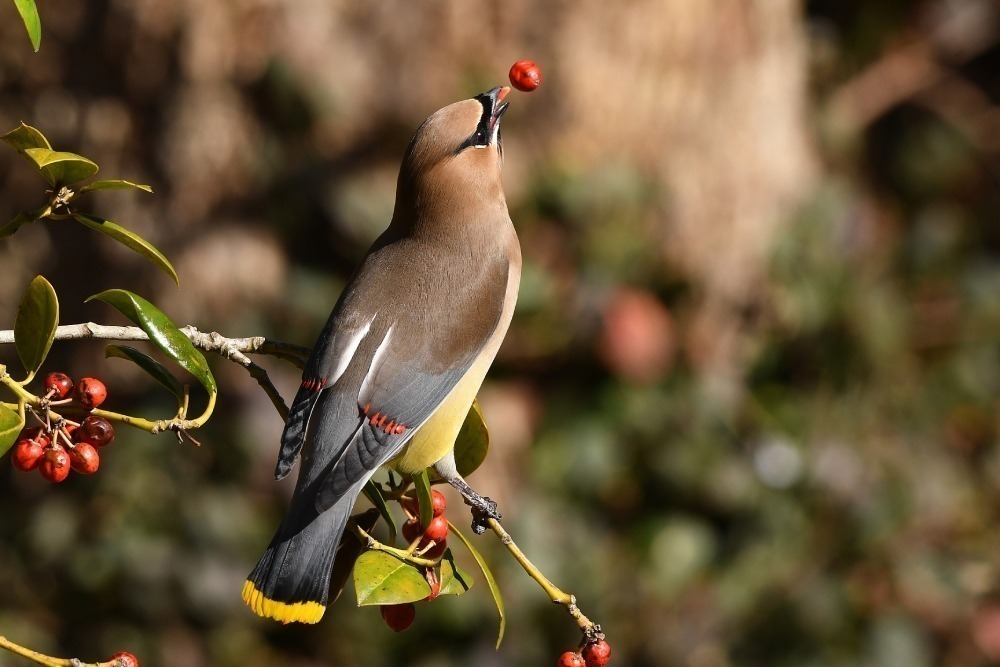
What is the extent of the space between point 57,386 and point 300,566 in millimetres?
464

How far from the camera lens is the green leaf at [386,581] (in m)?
1.67

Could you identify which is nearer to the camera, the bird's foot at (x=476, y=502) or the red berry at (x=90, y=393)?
the red berry at (x=90, y=393)


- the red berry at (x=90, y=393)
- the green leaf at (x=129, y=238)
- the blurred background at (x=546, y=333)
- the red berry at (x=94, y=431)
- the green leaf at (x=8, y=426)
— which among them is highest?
the green leaf at (x=129, y=238)

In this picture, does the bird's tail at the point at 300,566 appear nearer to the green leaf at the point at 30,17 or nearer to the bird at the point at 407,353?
the bird at the point at 407,353

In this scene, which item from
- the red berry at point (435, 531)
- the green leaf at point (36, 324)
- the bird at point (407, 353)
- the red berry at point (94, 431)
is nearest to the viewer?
the green leaf at point (36, 324)

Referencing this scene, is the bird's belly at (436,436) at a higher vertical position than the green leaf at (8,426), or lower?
lower

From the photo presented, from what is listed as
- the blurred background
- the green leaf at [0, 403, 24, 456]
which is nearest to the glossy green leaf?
the green leaf at [0, 403, 24, 456]

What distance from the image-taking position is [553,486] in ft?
13.9

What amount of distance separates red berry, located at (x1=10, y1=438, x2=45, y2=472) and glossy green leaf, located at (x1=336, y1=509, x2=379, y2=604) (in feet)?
1.64

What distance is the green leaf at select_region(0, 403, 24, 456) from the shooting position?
1582 mm

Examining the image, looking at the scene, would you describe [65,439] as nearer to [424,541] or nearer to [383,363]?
[424,541]

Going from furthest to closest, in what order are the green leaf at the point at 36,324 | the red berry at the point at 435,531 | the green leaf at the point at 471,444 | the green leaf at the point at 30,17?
the green leaf at the point at 471,444 < the red berry at the point at 435,531 < the green leaf at the point at 36,324 < the green leaf at the point at 30,17

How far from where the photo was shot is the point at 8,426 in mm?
1600

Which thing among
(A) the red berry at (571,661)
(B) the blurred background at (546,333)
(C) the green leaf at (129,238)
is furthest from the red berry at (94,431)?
(B) the blurred background at (546,333)
